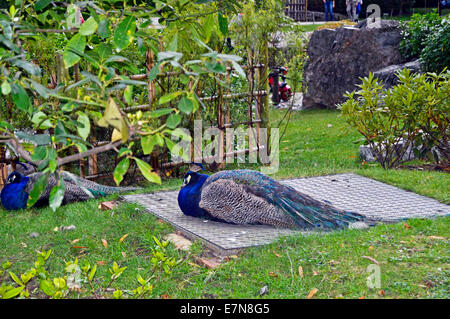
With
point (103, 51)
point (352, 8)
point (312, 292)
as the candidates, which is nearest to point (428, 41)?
point (312, 292)

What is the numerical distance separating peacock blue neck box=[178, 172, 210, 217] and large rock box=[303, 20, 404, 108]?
7024mm

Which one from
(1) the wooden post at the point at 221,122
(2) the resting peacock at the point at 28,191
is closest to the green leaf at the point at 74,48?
(2) the resting peacock at the point at 28,191

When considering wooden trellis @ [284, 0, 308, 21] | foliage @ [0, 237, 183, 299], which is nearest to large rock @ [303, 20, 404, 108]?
foliage @ [0, 237, 183, 299]

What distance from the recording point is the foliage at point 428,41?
10570mm

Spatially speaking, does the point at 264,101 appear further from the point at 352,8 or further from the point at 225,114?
the point at 352,8

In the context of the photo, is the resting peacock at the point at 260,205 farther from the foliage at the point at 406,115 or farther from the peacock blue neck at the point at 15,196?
the foliage at the point at 406,115

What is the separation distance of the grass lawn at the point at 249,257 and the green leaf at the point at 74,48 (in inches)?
80.2

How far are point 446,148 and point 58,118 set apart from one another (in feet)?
19.4

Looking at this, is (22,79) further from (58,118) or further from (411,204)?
(411,204)

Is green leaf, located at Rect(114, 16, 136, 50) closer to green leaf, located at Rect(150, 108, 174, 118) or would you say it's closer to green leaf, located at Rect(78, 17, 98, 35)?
green leaf, located at Rect(78, 17, 98, 35)

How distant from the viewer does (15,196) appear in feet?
21.4

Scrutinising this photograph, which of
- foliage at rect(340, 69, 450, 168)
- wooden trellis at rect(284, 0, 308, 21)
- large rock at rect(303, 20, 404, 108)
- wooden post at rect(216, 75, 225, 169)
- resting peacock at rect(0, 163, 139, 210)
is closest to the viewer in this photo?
resting peacock at rect(0, 163, 139, 210)

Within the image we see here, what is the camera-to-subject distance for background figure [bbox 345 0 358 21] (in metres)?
22.2

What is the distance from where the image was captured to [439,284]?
3941 millimetres
